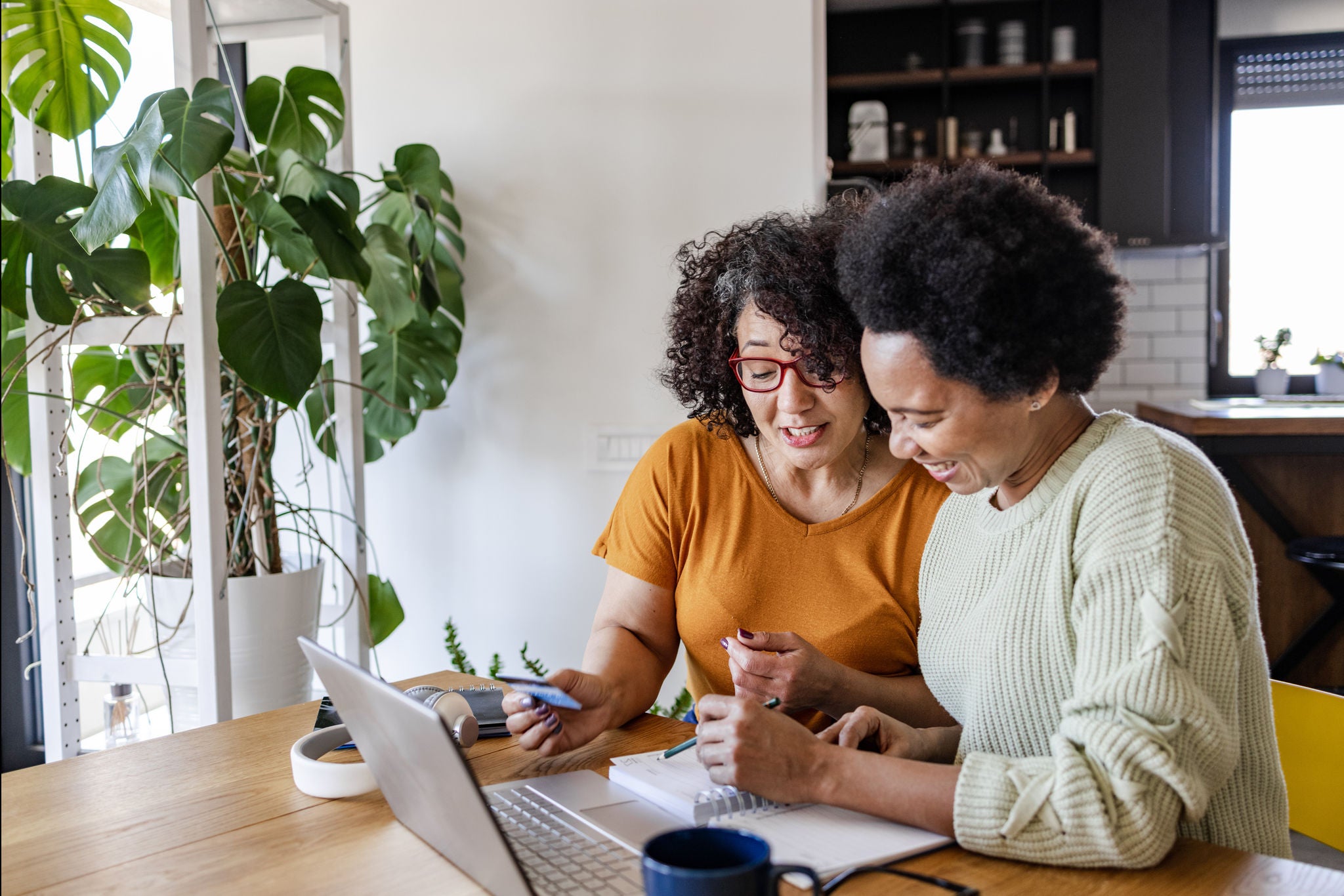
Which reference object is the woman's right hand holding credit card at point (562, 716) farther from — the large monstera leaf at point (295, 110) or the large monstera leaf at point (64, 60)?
the large monstera leaf at point (295, 110)

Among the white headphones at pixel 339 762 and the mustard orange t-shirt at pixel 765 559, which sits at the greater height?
the mustard orange t-shirt at pixel 765 559

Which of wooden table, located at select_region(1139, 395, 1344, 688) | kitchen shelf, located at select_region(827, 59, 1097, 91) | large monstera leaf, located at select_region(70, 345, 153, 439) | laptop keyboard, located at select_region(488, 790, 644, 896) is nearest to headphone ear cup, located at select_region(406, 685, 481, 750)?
laptop keyboard, located at select_region(488, 790, 644, 896)

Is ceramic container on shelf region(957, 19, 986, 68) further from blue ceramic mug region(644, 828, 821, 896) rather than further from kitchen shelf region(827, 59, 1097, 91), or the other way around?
blue ceramic mug region(644, 828, 821, 896)

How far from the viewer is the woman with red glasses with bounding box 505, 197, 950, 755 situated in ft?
4.51

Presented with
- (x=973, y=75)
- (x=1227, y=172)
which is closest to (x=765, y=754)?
(x=973, y=75)

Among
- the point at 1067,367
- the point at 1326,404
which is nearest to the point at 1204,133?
the point at 1326,404

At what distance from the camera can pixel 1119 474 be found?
3.25ft

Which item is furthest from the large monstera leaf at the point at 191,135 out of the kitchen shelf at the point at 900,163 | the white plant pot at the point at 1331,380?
the white plant pot at the point at 1331,380

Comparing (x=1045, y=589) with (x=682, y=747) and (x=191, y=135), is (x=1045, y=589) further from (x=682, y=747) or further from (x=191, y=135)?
(x=191, y=135)

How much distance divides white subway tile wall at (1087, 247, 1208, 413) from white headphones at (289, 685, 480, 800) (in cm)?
412

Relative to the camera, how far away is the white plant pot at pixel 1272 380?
178 inches

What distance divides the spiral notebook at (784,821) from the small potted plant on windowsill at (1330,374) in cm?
428

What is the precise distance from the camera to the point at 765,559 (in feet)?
4.90

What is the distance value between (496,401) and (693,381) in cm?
154
